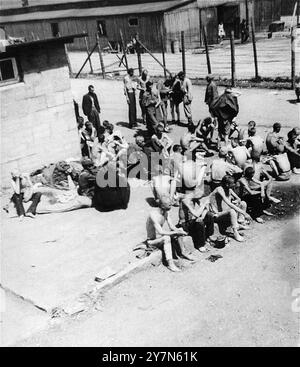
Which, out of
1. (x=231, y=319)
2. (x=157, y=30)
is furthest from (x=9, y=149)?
(x=157, y=30)

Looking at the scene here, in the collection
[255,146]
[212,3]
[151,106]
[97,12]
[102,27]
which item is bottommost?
[255,146]

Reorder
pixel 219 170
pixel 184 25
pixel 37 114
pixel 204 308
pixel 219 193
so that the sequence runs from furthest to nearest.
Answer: pixel 184 25
pixel 37 114
pixel 219 170
pixel 219 193
pixel 204 308

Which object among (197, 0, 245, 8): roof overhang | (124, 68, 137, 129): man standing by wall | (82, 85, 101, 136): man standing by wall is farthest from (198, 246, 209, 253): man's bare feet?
(197, 0, 245, 8): roof overhang

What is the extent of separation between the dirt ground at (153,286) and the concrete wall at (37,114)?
263 centimetres

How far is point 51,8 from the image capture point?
3759 cm

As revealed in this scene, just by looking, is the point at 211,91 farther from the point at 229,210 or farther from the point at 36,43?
the point at 229,210

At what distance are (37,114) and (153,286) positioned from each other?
6.83m

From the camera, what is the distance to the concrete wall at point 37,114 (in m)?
12.4

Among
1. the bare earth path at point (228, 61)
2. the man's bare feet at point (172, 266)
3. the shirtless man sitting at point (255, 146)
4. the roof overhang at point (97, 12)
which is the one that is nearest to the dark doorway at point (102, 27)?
the roof overhang at point (97, 12)

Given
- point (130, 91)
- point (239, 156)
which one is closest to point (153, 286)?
point (239, 156)

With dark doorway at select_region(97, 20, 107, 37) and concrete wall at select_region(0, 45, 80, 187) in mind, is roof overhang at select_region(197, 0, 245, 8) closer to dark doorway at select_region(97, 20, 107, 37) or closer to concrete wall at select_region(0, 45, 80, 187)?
dark doorway at select_region(97, 20, 107, 37)

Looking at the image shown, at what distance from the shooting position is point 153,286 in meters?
8.04

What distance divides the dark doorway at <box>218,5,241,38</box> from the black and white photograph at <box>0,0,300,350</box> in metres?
15.3
